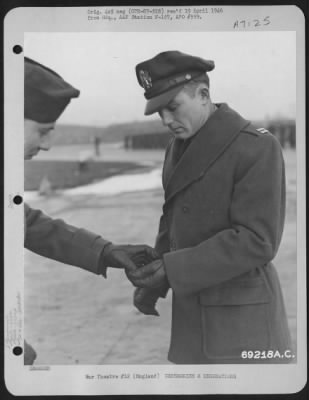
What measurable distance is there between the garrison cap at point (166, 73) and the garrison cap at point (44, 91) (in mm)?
156

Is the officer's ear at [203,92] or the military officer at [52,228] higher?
the officer's ear at [203,92]

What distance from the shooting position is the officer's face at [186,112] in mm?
1337

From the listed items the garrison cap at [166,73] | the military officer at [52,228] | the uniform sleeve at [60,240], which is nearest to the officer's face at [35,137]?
the military officer at [52,228]

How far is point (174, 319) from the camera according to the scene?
1373 mm

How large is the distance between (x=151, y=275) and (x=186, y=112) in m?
0.36

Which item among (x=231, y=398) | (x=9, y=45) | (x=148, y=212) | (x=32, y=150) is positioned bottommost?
(x=231, y=398)

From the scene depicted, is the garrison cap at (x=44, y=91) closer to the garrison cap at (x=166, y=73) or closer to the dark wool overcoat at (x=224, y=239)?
the garrison cap at (x=166, y=73)

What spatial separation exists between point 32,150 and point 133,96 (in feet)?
0.83

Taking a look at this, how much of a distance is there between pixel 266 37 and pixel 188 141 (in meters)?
0.29

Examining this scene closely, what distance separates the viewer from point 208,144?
4.36 ft

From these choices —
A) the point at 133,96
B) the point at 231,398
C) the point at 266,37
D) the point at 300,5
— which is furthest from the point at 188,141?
the point at 231,398

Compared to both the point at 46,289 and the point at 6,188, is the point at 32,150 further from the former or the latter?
the point at 46,289

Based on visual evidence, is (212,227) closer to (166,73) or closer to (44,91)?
(166,73)

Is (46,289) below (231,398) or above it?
above
